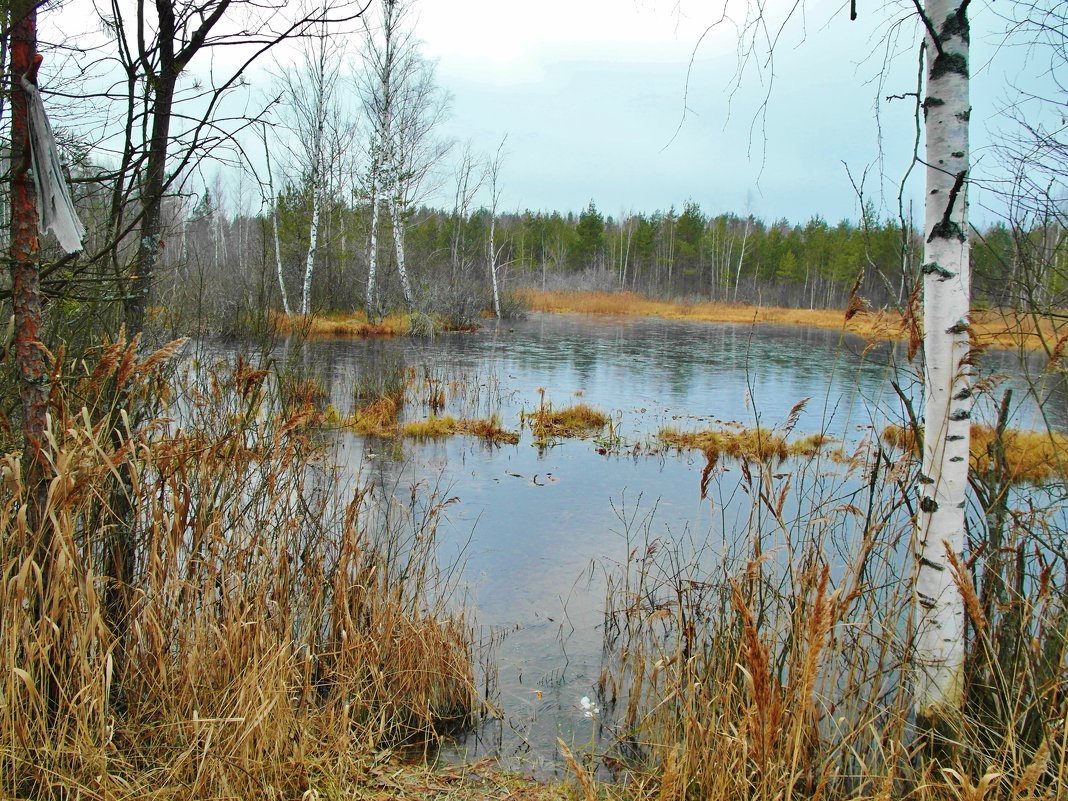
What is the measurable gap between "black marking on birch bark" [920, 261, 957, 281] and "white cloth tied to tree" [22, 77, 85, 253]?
2812 mm

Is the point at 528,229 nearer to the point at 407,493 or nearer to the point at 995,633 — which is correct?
the point at 407,493

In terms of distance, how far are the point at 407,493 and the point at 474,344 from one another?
574 inches

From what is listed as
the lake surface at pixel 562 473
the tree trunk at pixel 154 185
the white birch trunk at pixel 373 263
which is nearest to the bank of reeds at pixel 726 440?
the lake surface at pixel 562 473

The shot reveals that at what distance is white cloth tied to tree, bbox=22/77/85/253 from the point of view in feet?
6.74

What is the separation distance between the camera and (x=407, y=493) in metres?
7.37

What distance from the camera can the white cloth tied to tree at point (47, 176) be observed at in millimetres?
2055

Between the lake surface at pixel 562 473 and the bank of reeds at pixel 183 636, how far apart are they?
632 mm

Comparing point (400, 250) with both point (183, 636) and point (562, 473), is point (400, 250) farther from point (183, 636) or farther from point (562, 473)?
point (183, 636)

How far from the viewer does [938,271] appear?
8.61 ft

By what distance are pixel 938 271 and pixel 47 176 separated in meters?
2.91

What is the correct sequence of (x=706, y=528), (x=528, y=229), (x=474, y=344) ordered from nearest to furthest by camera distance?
(x=706, y=528) < (x=474, y=344) < (x=528, y=229)

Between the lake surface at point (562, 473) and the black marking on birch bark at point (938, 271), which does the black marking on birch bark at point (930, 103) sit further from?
the lake surface at point (562, 473)

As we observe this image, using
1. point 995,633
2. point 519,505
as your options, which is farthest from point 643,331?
point 995,633

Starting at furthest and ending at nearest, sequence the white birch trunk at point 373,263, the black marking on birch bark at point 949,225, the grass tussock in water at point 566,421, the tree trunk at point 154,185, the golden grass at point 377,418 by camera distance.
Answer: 1. the white birch trunk at point 373,263
2. the grass tussock in water at point 566,421
3. the golden grass at point 377,418
4. the tree trunk at point 154,185
5. the black marking on birch bark at point 949,225
